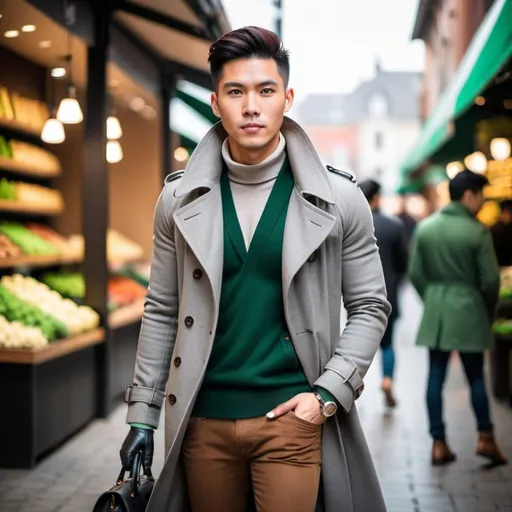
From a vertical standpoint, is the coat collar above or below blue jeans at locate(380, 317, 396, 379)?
above

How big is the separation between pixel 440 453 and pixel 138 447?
485 centimetres

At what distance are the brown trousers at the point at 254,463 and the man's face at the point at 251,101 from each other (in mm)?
875

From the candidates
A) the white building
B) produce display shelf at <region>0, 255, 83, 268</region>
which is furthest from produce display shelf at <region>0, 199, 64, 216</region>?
the white building

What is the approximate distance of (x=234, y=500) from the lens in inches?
126

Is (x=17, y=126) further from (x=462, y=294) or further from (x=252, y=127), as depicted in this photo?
(x=252, y=127)

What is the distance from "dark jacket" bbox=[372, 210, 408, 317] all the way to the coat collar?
6406mm

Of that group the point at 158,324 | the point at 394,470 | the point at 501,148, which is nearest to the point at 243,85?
the point at 158,324

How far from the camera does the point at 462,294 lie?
7559 millimetres

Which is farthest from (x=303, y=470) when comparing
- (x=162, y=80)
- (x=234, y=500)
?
(x=162, y=80)

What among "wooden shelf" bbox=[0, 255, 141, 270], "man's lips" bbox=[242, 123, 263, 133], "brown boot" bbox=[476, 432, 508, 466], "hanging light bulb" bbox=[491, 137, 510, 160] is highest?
"hanging light bulb" bbox=[491, 137, 510, 160]

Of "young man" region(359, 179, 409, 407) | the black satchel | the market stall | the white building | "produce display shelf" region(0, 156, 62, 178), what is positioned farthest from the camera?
the white building

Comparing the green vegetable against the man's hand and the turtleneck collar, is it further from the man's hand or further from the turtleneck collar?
the man's hand

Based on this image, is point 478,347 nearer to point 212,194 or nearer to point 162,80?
point 212,194

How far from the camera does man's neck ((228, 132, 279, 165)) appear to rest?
127 inches
